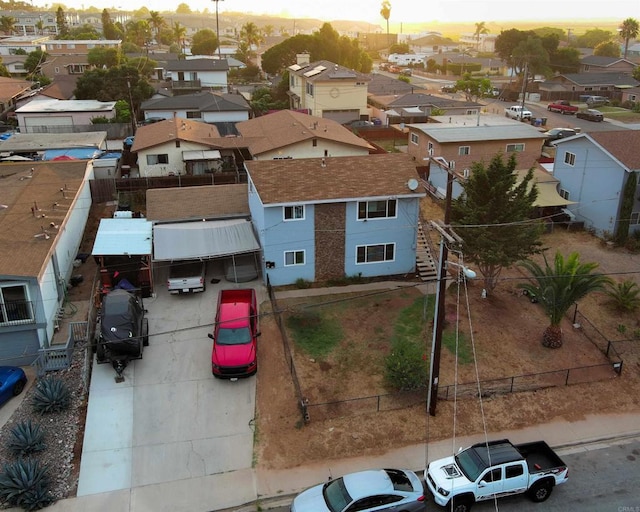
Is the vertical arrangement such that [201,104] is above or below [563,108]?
above

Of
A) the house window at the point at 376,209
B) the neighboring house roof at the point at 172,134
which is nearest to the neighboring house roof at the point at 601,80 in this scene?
the neighboring house roof at the point at 172,134

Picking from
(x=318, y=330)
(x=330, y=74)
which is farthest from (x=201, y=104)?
(x=318, y=330)

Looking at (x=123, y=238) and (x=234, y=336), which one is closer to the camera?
(x=234, y=336)

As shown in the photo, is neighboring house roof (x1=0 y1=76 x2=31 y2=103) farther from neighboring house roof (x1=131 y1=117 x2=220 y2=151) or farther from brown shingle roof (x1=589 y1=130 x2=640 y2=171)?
brown shingle roof (x1=589 y1=130 x2=640 y2=171)

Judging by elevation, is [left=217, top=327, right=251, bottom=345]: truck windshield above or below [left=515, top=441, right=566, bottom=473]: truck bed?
above

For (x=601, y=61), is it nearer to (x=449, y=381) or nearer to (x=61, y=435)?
(x=449, y=381)

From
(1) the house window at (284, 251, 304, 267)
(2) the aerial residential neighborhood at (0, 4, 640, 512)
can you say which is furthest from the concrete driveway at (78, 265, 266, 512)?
(1) the house window at (284, 251, 304, 267)
